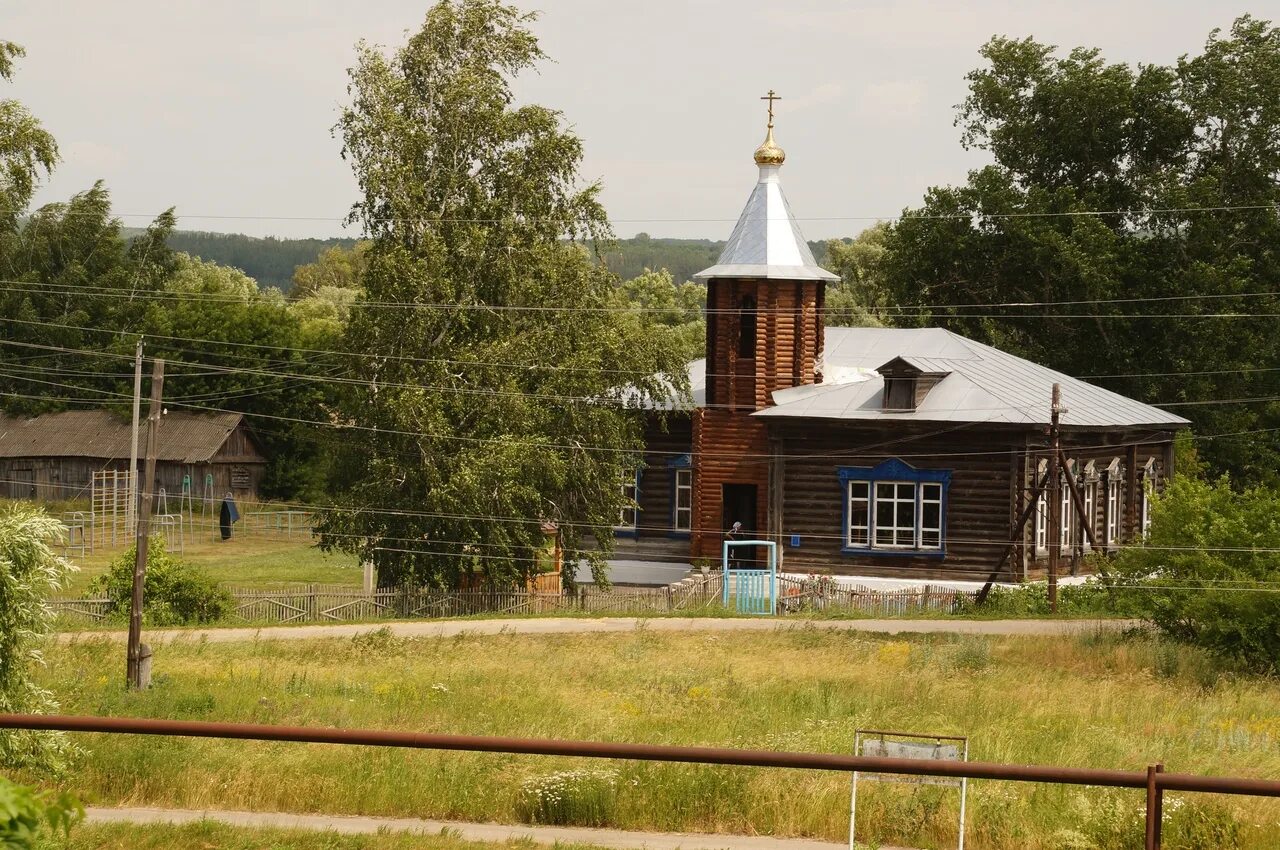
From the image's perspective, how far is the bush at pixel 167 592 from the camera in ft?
110

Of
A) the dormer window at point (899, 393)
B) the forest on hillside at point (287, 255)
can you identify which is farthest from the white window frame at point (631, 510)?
the forest on hillside at point (287, 255)

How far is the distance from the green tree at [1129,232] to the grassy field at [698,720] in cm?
2609

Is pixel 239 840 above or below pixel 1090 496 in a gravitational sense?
below

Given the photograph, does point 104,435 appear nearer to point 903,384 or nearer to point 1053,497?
point 903,384

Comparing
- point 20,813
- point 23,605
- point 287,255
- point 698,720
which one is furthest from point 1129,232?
point 287,255

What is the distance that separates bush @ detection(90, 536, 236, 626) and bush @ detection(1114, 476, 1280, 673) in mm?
18943

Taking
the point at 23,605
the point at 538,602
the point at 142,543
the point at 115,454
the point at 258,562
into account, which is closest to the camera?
the point at 23,605

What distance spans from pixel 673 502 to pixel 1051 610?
11079mm

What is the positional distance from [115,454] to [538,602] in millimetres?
33178

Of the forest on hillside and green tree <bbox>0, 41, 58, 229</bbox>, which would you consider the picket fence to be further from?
the forest on hillside

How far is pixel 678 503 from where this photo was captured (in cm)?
4069

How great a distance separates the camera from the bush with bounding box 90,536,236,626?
33406 millimetres

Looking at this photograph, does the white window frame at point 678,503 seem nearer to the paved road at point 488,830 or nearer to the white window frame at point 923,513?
the white window frame at point 923,513

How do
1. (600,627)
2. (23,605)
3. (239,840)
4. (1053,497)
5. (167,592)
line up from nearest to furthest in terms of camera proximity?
(239,840) < (23,605) < (600,627) < (1053,497) < (167,592)
